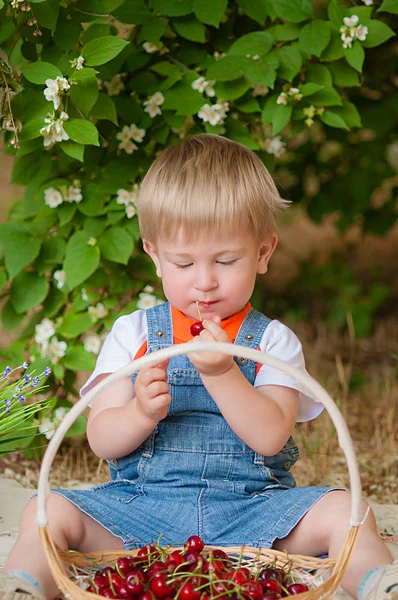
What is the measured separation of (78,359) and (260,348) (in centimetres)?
84

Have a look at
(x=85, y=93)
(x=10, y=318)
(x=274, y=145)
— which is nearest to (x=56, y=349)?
(x=10, y=318)

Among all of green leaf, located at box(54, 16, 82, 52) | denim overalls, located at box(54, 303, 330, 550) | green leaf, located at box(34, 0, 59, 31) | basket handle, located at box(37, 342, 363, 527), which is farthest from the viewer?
green leaf, located at box(54, 16, 82, 52)

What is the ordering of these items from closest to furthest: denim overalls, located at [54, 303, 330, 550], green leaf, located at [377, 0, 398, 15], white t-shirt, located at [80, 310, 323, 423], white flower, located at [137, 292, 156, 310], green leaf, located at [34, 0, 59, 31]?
denim overalls, located at [54, 303, 330, 550]
white t-shirt, located at [80, 310, 323, 423]
green leaf, located at [34, 0, 59, 31]
green leaf, located at [377, 0, 398, 15]
white flower, located at [137, 292, 156, 310]

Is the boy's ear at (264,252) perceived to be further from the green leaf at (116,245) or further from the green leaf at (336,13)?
the green leaf at (336,13)

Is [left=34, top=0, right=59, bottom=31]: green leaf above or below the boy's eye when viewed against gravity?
above

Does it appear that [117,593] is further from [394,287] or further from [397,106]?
[394,287]

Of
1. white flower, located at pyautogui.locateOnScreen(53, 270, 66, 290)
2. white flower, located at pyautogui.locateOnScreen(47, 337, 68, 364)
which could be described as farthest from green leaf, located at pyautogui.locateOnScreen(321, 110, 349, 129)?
white flower, located at pyautogui.locateOnScreen(47, 337, 68, 364)

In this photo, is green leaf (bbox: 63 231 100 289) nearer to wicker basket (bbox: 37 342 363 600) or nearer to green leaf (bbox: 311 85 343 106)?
green leaf (bbox: 311 85 343 106)

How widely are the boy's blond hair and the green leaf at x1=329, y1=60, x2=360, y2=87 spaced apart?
657 millimetres

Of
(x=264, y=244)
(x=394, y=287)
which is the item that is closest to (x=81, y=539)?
(x=264, y=244)

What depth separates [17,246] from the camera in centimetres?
245

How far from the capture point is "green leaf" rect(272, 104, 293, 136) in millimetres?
2312

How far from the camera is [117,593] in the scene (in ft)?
4.68

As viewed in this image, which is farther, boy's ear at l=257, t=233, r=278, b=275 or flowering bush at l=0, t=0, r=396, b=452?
flowering bush at l=0, t=0, r=396, b=452
